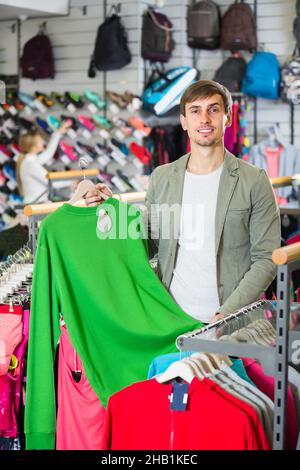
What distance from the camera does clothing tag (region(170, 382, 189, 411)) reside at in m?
2.35

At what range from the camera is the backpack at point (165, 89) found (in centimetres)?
803

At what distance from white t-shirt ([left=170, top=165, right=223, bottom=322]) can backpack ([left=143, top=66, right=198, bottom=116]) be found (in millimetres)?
5026

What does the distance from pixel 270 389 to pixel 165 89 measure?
5748 mm

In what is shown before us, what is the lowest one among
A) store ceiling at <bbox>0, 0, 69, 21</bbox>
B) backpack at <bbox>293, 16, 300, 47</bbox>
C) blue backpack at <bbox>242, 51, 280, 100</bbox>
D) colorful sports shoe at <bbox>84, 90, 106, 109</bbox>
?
colorful sports shoe at <bbox>84, 90, 106, 109</bbox>

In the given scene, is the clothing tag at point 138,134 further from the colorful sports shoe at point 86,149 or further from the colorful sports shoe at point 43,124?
the colorful sports shoe at point 43,124

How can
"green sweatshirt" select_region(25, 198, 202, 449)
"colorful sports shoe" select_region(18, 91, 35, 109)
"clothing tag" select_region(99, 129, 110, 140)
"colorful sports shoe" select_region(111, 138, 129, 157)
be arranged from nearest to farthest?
1. "green sweatshirt" select_region(25, 198, 202, 449)
2. "colorful sports shoe" select_region(111, 138, 129, 157)
3. "clothing tag" select_region(99, 129, 110, 140)
4. "colorful sports shoe" select_region(18, 91, 35, 109)

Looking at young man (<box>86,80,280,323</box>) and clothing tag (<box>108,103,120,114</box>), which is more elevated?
clothing tag (<box>108,103,120,114</box>)

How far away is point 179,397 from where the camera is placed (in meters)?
2.36

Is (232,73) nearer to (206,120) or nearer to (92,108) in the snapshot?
(92,108)

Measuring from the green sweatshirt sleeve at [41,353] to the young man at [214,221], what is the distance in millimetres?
442

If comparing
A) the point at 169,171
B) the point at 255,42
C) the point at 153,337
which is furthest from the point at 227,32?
the point at 153,337

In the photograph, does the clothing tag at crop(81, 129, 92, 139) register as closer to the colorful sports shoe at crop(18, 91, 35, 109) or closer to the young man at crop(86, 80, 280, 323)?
the colorful sports shoe at crop(18, 91, 35, 109)

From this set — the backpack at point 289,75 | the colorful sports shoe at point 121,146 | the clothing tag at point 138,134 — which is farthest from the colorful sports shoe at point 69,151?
the backpack at point 289,75

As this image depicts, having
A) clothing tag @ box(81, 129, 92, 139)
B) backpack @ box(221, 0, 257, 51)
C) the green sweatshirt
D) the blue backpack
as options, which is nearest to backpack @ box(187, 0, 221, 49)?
backpack @ box(221, 0, 257, 51)
